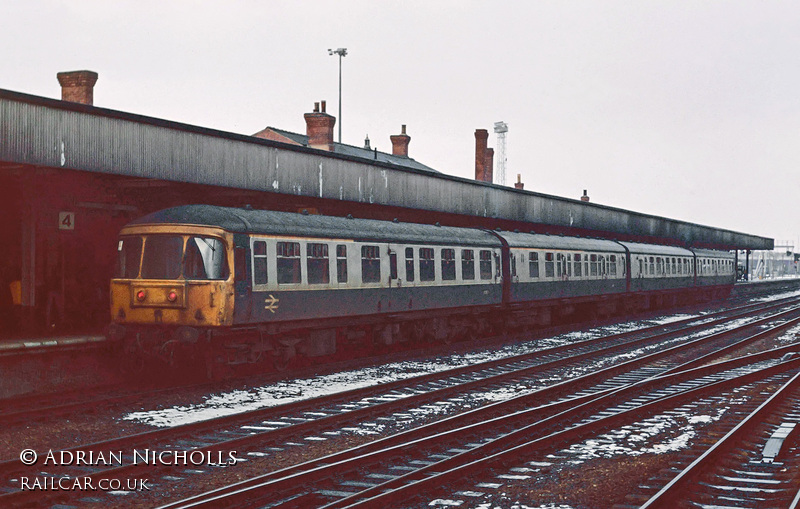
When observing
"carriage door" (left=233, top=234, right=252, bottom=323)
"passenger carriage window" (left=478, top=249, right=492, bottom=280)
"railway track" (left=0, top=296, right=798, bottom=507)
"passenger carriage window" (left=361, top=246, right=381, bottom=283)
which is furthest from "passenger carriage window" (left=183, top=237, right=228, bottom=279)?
"passenger carriage window" (left=478, top=249, right=492, bottom=280)

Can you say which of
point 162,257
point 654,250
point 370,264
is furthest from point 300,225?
point 654,250

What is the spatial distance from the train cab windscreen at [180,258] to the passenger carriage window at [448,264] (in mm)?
8216

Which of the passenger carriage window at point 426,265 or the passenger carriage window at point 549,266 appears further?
the passenger carriage window at point 549,266

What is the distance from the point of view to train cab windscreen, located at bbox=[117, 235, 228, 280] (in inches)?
595

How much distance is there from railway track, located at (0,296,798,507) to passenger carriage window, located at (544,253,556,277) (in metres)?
5.57

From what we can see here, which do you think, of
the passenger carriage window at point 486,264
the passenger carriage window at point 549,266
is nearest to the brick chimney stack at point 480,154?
the passenger carriage window at point 549,266

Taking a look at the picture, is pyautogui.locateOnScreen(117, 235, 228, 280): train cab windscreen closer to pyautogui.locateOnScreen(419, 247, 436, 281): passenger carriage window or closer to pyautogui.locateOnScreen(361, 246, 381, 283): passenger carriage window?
pyautogui.locateOnScreen(361, 246, 381, 283): passenger carriage window

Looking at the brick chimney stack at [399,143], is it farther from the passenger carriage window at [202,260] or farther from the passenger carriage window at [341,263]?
the passenger carriage window at [202,260]

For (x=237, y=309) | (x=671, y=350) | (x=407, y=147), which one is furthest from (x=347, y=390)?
(x=407, y=147)

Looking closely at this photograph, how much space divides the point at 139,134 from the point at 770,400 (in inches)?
454

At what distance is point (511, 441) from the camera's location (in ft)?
34.6

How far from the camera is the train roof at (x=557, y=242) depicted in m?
26.7

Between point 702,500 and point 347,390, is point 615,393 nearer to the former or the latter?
point 347,390

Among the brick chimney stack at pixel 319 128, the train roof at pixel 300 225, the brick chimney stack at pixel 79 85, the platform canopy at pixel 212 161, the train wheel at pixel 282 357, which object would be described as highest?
the brick chimney stack at pixel 319 128
